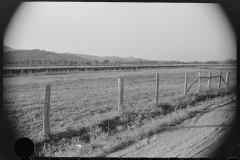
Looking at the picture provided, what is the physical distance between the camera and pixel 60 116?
→ 150 inches

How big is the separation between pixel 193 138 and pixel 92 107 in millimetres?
1785

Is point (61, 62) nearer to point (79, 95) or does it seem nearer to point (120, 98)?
point (79, 95)

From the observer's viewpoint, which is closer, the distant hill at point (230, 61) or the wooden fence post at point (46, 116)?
the wooden fence post at point (46, 116)

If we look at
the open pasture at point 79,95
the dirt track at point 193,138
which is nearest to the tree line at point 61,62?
the open pasture at point 79,95

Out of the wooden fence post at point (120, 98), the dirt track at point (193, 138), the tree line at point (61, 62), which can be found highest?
the tree line at point (61, 62)

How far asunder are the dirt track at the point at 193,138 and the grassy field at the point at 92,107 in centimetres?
16

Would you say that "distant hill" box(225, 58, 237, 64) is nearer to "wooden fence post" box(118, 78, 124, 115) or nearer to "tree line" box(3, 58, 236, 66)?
"tree line" box(3, 58, 236, 66)

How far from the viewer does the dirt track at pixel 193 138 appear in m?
3.64

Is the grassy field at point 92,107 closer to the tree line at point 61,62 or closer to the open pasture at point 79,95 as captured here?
the open pasture at point 79,95

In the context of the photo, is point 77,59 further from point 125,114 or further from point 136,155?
point 136,155

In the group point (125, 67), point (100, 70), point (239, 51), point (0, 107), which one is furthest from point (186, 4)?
point (0, 107)

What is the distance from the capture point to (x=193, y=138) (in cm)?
386

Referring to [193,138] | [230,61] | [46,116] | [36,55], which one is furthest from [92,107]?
[230,61]

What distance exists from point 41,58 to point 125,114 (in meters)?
1.72
